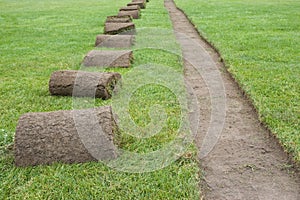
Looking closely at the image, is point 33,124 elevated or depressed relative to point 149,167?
elevated

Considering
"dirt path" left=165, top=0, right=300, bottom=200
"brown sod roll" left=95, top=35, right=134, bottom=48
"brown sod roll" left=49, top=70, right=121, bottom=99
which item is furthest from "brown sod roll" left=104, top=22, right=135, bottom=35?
"brown sod roll" left=49, top=70, right=121, bottom=99

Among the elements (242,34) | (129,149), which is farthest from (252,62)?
(129,149)

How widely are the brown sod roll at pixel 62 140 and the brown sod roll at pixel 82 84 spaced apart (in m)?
1.56

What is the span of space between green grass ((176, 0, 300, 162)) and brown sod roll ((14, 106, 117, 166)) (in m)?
2.00

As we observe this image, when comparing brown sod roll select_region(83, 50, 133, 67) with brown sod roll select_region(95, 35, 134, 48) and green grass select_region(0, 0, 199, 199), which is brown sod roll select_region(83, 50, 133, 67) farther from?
brown sod roll select_region(95, 35, 134, 48)

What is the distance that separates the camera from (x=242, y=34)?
10211mm

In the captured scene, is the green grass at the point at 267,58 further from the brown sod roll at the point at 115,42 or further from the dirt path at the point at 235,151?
the brown sod roll at the point at 115,42

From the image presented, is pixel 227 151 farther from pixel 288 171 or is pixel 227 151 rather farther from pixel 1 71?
pixel 1 71

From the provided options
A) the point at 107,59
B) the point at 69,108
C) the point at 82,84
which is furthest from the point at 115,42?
the point at 69,108

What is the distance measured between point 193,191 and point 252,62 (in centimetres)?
466

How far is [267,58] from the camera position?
293 inches

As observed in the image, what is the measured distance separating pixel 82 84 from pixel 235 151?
2.47 metres

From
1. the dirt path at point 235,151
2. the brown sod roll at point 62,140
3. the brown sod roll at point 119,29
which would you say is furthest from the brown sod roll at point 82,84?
the brown sod roll at point 119,29

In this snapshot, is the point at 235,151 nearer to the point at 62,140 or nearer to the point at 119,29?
the point at 62,140
